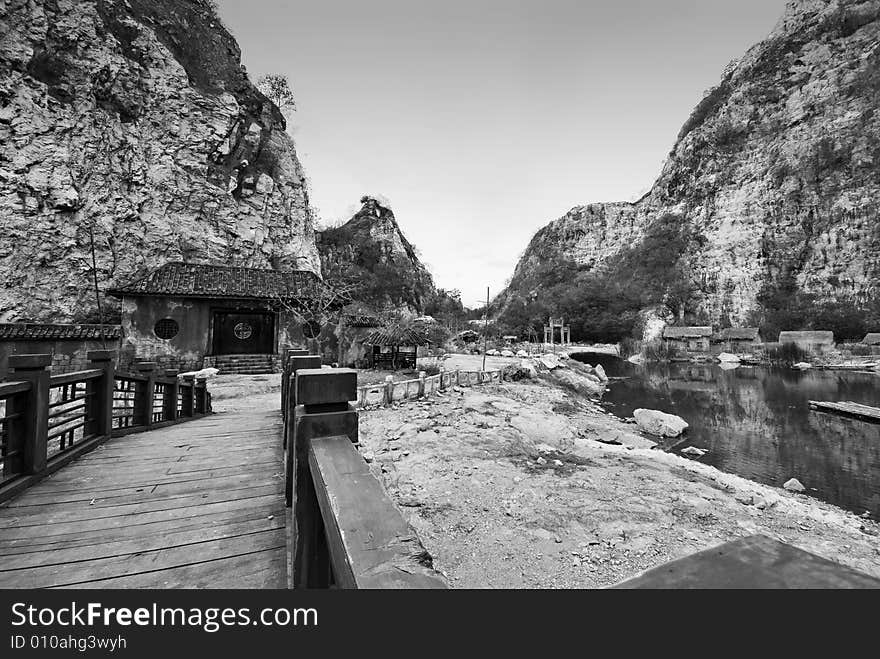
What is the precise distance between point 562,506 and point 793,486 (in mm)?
6608

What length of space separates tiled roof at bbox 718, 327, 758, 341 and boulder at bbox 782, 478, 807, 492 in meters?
46.1

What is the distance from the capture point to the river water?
938cm

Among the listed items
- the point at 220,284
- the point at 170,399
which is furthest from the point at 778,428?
the point at 220,284

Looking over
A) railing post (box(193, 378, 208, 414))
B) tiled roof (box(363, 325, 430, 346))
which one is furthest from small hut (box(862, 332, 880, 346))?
railing post (box(193, 378, 208, 414))

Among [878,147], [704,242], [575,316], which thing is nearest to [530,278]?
[575,316]

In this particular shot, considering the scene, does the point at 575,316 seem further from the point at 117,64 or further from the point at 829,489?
the point at 117,64

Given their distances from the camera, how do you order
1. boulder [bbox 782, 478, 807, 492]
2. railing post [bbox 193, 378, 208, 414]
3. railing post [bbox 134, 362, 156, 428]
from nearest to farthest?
1. railing post [bbox 134, 362, 156, 428]
2. railing post [bbox 193, 378, 208, 414]
3. boulder [bbox 782, 478, 807, 492]

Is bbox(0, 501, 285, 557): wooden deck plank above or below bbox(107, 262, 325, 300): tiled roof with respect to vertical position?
below

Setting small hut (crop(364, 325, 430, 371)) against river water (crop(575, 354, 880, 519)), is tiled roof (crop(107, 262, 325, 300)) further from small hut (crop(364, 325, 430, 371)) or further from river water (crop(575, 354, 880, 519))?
river water (crop(575, 354, 880, 519))

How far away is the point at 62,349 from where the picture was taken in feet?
51.2

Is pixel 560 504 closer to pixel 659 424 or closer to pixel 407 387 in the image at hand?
pixel 407 387

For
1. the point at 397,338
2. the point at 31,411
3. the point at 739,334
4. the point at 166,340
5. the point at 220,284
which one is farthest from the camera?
the point at 739,334

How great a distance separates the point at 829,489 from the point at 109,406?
14213 mm

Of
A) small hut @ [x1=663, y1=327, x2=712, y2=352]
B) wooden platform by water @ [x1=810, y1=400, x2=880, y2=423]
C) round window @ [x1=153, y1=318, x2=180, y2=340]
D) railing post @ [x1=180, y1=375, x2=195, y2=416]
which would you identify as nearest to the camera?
railing post @ [x1=180, y1=375, x2=195, y2=416]
